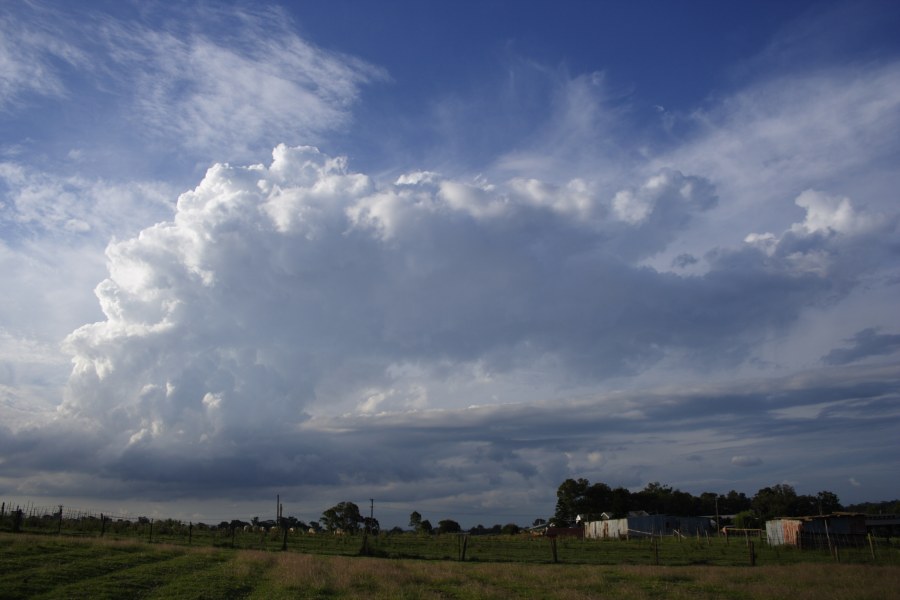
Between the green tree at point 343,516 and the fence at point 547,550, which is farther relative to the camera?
the green tree at point 343,516

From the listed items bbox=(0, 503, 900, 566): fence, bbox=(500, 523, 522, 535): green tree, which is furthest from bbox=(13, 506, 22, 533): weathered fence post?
bbox=(500, 523, 522, 535): green tree

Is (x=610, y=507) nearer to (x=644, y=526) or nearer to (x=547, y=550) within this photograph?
(x=644, y=526)

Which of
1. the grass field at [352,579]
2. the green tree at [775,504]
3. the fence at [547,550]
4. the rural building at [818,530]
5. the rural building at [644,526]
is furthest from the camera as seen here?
the green tree at [775,504]

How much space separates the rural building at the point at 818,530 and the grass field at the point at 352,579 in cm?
2555

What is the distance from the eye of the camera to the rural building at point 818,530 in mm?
59062

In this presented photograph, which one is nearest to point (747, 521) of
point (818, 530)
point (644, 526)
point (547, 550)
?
point (644, 526)

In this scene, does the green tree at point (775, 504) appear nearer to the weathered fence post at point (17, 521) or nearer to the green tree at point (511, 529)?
the green tree at point (511, 529)

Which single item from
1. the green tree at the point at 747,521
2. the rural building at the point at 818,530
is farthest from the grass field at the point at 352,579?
the green tree at the point at 747,521

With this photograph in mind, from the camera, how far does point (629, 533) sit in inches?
3452

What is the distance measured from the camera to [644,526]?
9094 cm

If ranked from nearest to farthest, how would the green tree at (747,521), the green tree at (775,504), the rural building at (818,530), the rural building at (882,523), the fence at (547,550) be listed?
the fence at (547,550)
the rural building at (818,530)
the rural building at (882,523)
the green tree at (747,521)
the green tree at (775,504)

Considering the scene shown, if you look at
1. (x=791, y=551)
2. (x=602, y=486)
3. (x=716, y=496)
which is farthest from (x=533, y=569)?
(x=716, y=496)

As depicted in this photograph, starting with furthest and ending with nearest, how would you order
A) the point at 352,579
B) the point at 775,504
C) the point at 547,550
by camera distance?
the point at 775,504, the point at 547,550, the point at 352,579

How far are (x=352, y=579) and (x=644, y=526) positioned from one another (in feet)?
234
